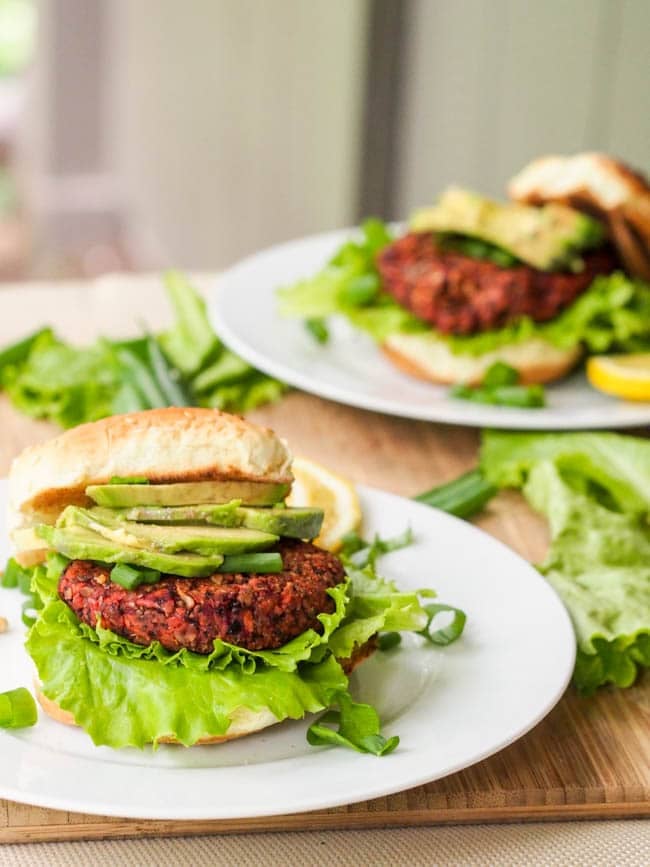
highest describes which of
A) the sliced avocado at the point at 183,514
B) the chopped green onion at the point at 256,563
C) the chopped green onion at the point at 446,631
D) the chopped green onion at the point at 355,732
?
the sliced avocado at the point at 183,514

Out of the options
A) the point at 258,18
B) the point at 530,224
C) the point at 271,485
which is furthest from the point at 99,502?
the point at 258,18

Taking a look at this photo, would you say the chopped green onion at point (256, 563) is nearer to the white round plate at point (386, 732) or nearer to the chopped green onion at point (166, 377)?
the white round plate at point (386, 732)

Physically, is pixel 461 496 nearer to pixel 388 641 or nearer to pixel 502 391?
pixel 502 391

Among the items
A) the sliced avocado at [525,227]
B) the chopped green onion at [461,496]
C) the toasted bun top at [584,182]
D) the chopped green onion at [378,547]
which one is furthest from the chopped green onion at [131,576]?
the toasted bun top at [584,182]

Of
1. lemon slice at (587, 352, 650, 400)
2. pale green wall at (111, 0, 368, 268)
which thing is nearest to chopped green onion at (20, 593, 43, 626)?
lemon slice at (587, 352, 650, 400)

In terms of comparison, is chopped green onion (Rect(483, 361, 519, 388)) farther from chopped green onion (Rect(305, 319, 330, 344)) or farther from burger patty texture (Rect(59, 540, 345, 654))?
burger patty texture (Rect(59, 540, 345, 654))

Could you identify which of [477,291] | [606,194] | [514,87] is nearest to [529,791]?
[477,291]
